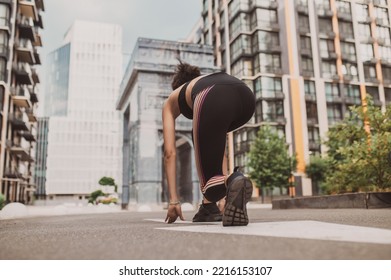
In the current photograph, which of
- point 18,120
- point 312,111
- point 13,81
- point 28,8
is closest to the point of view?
point 13,81

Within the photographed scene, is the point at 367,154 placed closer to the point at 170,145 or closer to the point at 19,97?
the point at 170,145

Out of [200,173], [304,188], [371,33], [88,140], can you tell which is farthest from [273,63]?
[88,140]

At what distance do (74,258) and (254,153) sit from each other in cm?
2441

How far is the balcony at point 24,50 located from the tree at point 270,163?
19680 millimetres

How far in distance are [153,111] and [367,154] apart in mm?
12645

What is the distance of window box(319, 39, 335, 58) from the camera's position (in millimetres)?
31828

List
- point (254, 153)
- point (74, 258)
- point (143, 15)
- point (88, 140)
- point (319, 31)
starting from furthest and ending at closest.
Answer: point (88, 140) < point (319, 31) < point (254, 153) < point (143, 15) < point (74, 258)

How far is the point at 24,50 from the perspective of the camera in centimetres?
2889

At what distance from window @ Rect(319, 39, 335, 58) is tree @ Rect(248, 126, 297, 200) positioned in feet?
37.1

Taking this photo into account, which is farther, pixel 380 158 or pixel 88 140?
pixel 88 140

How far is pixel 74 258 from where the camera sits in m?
1.11

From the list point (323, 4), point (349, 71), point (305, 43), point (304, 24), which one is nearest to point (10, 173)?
point (305, 43)

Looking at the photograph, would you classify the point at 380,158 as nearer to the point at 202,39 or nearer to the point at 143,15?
the point at 143,15

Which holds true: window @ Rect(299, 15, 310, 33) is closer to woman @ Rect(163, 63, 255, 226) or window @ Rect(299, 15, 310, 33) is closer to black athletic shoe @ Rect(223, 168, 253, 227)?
woman @ Rect(163, 63, 255, 226)
